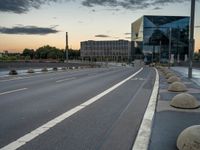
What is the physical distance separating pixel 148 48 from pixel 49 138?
423 ft

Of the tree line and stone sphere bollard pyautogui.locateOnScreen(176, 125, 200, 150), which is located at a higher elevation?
the tree line

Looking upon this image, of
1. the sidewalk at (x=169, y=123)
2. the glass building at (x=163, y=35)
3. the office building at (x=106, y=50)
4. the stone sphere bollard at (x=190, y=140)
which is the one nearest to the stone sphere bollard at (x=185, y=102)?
the sidewalk at (x=169, y=123)

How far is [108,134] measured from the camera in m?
6.50

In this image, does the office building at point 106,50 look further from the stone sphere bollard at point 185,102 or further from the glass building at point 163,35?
the stone sphere bollard at point 185,102

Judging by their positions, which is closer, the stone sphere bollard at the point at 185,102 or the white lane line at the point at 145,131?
the white lane line at the point at 145,131

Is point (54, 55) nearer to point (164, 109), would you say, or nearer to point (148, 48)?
point (148, 48)

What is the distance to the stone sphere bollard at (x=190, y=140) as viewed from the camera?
4.79 meters

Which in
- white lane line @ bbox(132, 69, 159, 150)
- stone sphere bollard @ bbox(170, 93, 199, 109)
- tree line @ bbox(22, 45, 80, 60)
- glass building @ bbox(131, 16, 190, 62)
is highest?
glass building @ bbox(131, 16, 190, 62)

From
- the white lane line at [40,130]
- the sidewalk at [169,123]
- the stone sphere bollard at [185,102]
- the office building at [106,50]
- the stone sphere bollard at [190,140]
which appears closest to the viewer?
the stone sphere bollard at [190,140]

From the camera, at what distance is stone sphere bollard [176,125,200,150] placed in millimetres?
4793

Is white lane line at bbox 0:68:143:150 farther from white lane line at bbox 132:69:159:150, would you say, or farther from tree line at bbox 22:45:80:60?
tree line at bbox 22:45:80:60

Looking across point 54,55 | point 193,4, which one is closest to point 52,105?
point 193,4

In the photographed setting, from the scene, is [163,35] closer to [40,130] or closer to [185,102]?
[185,102]

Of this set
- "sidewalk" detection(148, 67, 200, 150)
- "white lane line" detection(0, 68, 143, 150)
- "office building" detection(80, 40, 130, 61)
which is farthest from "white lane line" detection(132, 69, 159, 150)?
"office building" detection(80, 40, 130, 61)
